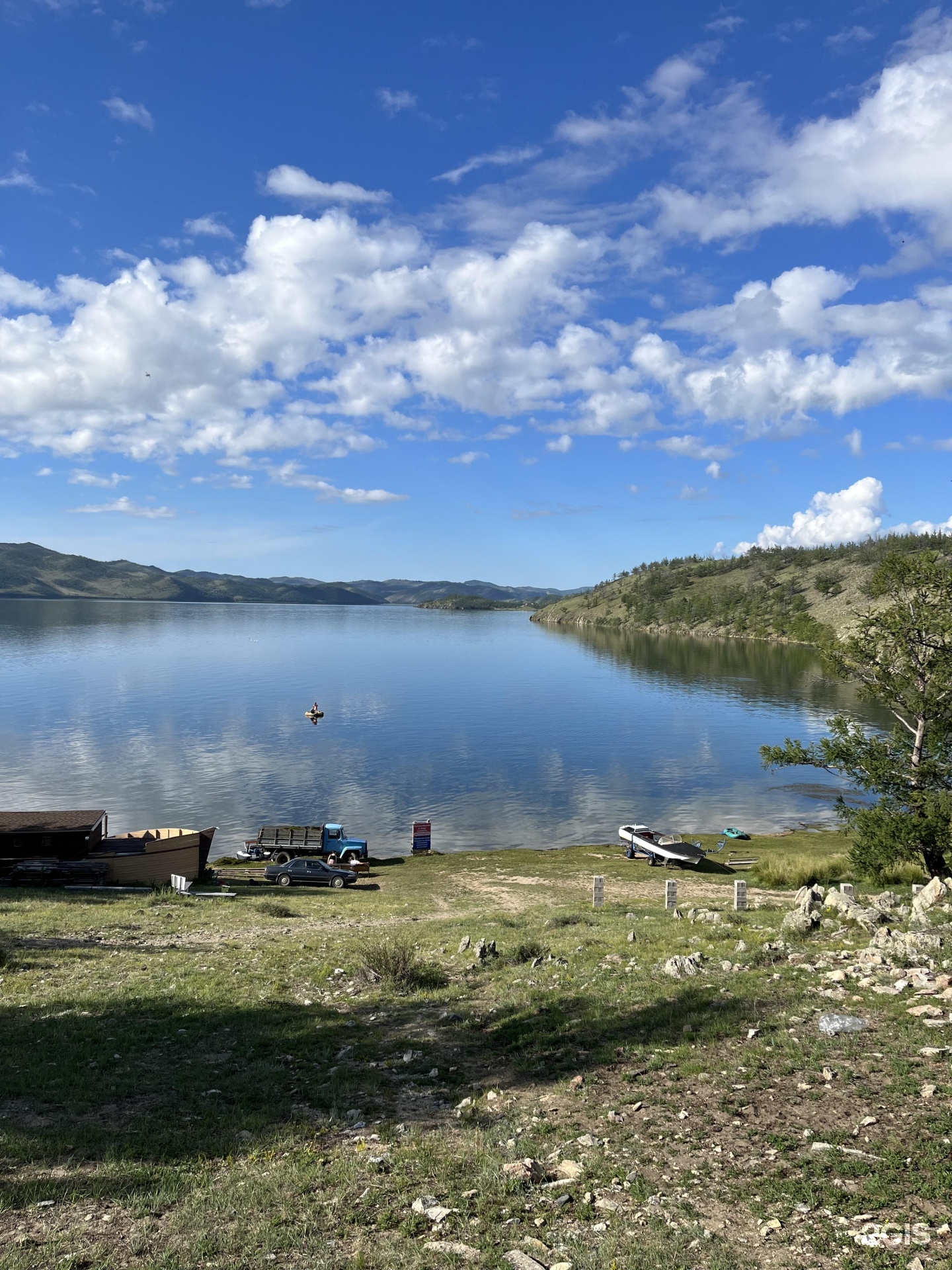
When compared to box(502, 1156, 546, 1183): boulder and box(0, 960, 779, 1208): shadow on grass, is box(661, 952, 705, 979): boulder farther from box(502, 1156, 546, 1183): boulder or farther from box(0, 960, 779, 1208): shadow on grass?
box(502, 1156, 546, 1183): boulder

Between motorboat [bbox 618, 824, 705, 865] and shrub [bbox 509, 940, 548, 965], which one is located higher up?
shrub [bbox 509, 940, 548, 965]

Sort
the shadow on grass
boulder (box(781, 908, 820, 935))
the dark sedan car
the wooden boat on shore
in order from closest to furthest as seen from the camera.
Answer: the shadow on grass
boulder (box(781, 908, 820, 935))
the wooden boat on shore
the dark sedan car

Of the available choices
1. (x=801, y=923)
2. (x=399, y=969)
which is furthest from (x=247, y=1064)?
(x=801, y=923)

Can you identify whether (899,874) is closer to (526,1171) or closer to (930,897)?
(930,897)

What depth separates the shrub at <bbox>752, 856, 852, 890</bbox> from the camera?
32906mm

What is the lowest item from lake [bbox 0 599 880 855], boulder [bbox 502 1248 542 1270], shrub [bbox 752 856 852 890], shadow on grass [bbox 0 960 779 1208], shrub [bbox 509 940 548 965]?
lake [bbox 0 599 880 855]

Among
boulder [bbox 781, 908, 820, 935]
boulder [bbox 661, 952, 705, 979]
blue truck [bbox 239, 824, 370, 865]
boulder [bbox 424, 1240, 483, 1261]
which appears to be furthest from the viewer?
blue truck [bbox 239, 824, 370, 865]

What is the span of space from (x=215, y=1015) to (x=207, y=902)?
17.8m

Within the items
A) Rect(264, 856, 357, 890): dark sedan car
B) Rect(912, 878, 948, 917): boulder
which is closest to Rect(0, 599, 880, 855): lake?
Rect(264, 856, 357, 890): dark sedan car

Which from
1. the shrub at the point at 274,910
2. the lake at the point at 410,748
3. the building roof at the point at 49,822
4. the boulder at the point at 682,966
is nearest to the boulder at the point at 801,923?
the boulder at the point at 682,966

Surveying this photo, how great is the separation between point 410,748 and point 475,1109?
229ft

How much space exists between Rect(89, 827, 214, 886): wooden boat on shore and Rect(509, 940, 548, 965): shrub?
76.2 feet

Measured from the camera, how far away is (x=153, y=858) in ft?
120

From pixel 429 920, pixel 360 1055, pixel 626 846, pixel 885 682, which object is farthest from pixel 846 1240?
pixel 626 846
